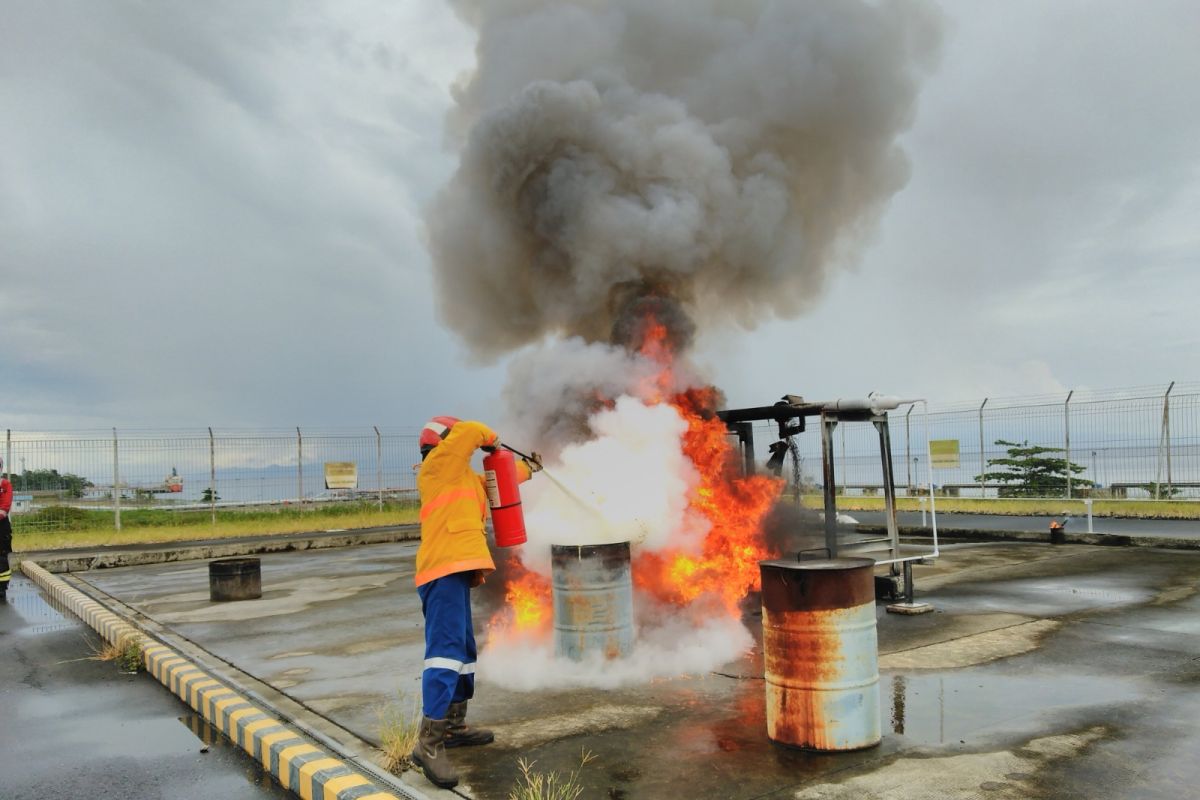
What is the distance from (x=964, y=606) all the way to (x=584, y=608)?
451 cm

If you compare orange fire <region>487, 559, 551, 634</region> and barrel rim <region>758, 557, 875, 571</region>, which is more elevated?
barrel rim <region>758, 557, 875, 571</region>

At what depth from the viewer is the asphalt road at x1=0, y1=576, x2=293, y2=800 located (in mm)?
4480

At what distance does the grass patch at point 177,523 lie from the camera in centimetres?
1855

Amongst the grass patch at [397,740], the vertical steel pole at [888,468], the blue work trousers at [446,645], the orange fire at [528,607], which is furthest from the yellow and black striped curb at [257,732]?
the vertical steel pole at [888,468]

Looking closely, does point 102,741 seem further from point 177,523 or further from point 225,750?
point 177,523

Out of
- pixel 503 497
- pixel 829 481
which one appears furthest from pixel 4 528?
pixel 829 481

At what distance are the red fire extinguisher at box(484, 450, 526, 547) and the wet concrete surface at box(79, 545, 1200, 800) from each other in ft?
3.64

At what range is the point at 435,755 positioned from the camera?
4.25 m

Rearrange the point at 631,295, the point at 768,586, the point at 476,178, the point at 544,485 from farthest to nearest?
1. the point at 476,178
2. the point at 631,295
3. the point at 544,485
4. the point at 768,586

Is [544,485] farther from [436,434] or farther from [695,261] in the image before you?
[695,261]

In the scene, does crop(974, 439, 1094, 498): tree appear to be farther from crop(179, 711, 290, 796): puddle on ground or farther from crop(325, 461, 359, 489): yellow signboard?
crop(179, 711, 290, 796): puddle on ground

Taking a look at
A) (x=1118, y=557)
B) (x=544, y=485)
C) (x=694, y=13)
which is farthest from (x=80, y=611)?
(x=1118, y=557)

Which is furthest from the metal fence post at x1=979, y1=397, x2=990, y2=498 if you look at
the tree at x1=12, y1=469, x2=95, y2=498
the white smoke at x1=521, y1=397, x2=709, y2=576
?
the tree at x1=12, y1=469, x2=95, y2=498

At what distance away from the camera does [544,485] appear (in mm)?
7094
